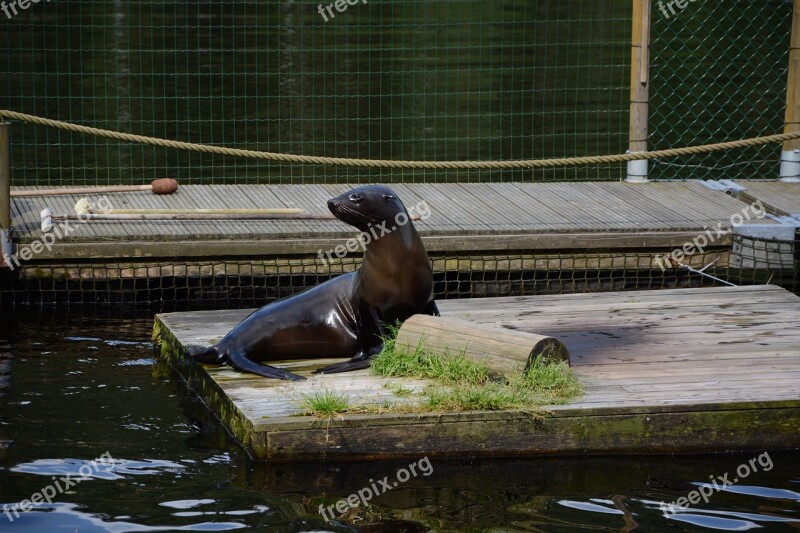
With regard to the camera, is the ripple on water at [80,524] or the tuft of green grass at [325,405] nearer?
the ripple on water at [80,524]

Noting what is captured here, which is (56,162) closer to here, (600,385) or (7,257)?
(7,257)

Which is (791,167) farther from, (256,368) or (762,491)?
(256,368)

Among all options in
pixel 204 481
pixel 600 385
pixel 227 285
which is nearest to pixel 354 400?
pixel 204 481

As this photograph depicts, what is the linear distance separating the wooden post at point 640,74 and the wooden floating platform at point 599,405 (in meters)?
3.21

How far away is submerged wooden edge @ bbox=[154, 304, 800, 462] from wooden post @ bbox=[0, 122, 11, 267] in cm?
276

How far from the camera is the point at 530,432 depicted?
5.36 m

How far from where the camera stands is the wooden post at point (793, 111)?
9.84 m

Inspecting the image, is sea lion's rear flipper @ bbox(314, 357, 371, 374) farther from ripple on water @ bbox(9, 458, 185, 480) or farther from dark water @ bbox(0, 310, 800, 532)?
ripple on water @ bbox(9, 458, 185, 480)

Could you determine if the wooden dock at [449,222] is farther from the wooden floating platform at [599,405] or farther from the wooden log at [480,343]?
the wooden log at [480,343]

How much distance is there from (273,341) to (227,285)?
229 cm

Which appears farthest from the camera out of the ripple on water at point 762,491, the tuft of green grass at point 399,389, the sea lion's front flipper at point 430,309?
the sea lion's front flipper at point 430,309

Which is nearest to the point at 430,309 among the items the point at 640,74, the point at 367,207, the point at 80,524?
the point at 367,207

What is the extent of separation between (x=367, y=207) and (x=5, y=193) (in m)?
2.98

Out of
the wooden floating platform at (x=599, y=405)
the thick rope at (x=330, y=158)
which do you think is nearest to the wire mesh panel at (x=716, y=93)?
the thick rope at (x=330, y=158)
